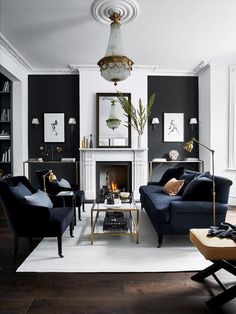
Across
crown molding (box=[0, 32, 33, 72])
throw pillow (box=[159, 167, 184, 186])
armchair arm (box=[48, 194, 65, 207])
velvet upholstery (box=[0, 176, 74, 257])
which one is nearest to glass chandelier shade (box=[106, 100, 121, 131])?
throw pillow (box=[159, 167, 184, 186])

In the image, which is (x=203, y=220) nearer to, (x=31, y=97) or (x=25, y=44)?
(x=25, y=44)

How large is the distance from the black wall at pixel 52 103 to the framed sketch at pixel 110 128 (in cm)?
68

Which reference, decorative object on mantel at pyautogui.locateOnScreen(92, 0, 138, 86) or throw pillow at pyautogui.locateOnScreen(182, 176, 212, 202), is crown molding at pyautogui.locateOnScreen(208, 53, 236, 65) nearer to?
decorative object on mantel at pyautogui.locateOnScreen(92, 0, 138, 86)

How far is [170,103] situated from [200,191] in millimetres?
3723

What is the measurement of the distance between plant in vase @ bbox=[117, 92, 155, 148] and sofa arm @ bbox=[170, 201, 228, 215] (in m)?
3.07

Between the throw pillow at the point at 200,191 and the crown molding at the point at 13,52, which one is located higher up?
the crown molding at the point at 13,52

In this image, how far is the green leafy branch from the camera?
607 centimetres

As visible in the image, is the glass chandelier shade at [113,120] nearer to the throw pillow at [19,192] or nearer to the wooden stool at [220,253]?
the throw pillow at [19,192]

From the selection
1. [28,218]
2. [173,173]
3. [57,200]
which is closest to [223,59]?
[173,173]

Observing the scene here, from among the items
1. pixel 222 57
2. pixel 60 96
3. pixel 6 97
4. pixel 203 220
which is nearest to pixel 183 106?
pixel 222 57

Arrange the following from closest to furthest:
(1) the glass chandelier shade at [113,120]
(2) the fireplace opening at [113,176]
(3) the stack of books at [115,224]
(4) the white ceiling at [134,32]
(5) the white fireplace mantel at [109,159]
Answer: (3) the stack of books at [115,224] → (4) the white ceiling at [134,32] → (1) the glass chandelier shade at [113,120] → (5) the white fireplace mantel at [109,159] → (2) the fireplace opening at [113,176]

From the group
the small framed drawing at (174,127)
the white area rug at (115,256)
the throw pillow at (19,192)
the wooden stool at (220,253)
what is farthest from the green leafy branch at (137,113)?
the wooden stool at (220,253)

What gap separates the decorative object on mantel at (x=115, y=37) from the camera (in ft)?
10.6

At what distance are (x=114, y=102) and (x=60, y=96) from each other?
4.96 feet
